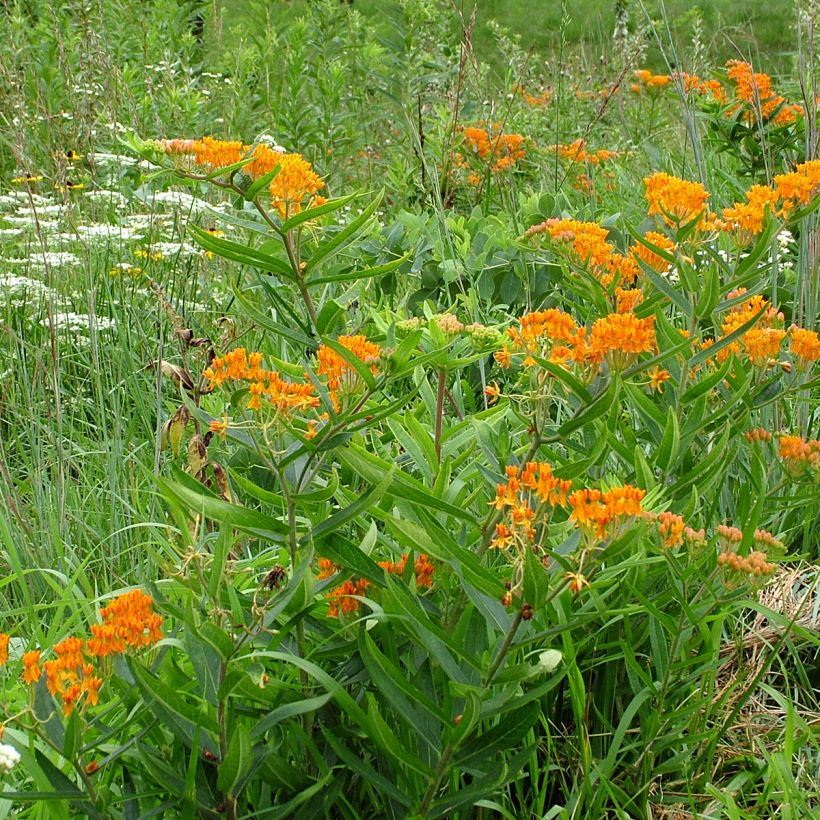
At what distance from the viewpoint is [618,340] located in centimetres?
138

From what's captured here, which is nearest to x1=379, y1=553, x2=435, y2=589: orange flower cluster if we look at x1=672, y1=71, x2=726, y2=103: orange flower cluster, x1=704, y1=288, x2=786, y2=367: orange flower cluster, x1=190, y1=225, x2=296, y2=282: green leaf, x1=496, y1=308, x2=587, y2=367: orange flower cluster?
x1=496, y1=308, x2=587, y2=367: orange flower cluster

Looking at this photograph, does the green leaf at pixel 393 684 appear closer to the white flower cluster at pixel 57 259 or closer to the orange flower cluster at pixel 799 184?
the orange flower cluster at pixel 799 184

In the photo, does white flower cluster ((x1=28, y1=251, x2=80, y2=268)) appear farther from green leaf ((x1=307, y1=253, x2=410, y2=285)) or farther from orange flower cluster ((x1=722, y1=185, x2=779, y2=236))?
orange flower cluster ((x1=722, y1=185, x2=779, y2=236))

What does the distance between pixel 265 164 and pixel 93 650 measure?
2.21ft

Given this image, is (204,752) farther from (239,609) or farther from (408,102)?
(408,102)

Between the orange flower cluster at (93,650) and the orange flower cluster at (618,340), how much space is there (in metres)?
0.65

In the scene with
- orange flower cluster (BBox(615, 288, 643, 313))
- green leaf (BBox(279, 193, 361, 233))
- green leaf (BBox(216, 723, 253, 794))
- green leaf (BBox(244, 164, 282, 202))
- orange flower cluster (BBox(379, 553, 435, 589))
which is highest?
green leaf (BBox(244, 164, 282, 202))

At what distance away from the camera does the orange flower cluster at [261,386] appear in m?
1.30

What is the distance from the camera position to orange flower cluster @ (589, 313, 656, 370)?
1.38m

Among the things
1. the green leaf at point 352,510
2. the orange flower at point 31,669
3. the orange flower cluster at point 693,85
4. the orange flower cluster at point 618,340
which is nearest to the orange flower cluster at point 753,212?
the orange flower cluster at point 618,340

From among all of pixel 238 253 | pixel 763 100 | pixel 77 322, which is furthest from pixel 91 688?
pixel 763 100

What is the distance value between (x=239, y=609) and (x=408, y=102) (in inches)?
118

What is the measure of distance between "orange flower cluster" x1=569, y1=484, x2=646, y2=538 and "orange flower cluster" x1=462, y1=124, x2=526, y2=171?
→ 10.2 ft

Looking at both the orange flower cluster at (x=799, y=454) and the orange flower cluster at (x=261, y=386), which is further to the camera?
the orange flower cluster at (x=799, y=454)
